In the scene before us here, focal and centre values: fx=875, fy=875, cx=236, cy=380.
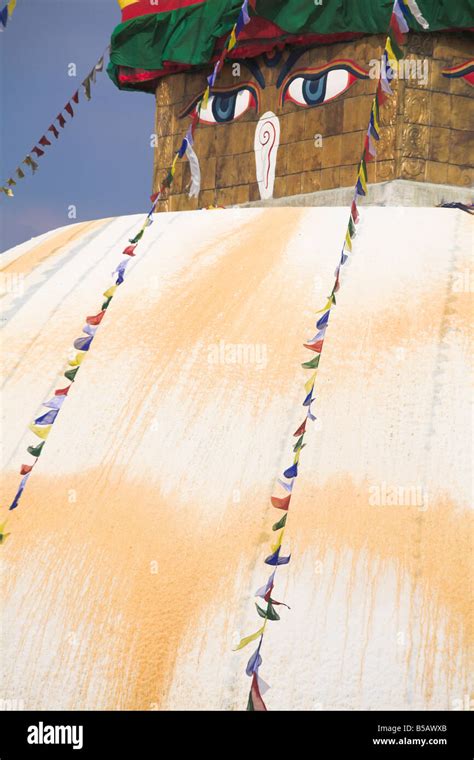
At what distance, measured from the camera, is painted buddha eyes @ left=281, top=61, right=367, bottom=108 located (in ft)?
30.8

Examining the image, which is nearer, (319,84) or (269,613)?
(269,613)

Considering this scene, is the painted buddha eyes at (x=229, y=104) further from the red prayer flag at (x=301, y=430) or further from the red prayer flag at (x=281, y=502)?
the red prayer flag at (x=281, y=502)

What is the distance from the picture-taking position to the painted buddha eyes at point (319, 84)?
9.38 metres

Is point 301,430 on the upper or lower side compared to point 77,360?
lower

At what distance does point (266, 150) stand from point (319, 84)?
3.11 ft

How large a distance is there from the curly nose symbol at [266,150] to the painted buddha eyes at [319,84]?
294mm

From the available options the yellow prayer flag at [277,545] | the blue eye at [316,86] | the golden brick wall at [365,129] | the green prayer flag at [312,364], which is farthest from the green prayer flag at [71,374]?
the blue eye at [316,86]

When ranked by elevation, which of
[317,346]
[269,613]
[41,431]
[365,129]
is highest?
[365,129]

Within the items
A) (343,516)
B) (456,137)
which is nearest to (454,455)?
(343,516)

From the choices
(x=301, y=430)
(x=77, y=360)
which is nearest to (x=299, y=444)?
(x=301, y=430)

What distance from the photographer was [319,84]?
9.63 meters

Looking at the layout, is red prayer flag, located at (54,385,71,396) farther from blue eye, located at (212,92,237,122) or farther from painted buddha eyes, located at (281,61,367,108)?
blue eye, located at (212,92,237,122)

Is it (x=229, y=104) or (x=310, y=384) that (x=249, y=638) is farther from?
(x=229, y=104)
